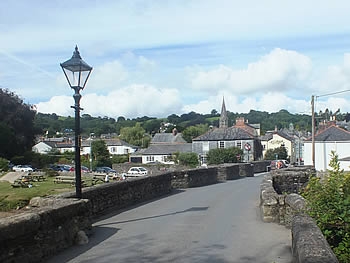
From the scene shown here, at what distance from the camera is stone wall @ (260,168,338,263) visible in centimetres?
496

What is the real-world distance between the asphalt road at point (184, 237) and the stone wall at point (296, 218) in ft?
1.42

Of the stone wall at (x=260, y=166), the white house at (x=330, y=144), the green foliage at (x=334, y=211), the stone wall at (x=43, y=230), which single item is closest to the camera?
the stone wall at (x=43, y=230)

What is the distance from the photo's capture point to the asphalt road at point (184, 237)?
8.06 m

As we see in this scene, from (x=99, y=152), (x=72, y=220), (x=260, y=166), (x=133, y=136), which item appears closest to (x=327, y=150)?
(x=260, y=166)

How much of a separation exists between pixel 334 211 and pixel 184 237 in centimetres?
313

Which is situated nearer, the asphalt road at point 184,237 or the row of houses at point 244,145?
the asphalt road at point 184,237

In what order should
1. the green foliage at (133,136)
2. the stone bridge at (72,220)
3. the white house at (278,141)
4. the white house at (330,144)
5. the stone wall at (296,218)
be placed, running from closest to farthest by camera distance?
the stone wall at (296,218) → the stone bridge at (72,220) → the white house at (330,144) → the white house at (278,141) → the green foliage at (133,136)

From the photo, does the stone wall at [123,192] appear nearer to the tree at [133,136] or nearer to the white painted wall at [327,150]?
the white painted wall at [327,150]

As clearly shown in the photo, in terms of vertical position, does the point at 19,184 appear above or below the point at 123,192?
below

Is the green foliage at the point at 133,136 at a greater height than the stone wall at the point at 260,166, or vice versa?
the green foliage at the point at 133,136

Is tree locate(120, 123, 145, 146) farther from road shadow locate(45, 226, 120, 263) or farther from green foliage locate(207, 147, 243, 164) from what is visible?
road shadow locate(45, 226, 120, 263)

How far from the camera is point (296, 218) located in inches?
308

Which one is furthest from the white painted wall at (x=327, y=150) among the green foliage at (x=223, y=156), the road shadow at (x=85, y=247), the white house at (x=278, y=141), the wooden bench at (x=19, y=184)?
the road shadow at (x=85, y=247)

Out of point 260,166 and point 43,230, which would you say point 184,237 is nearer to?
point 43,230
